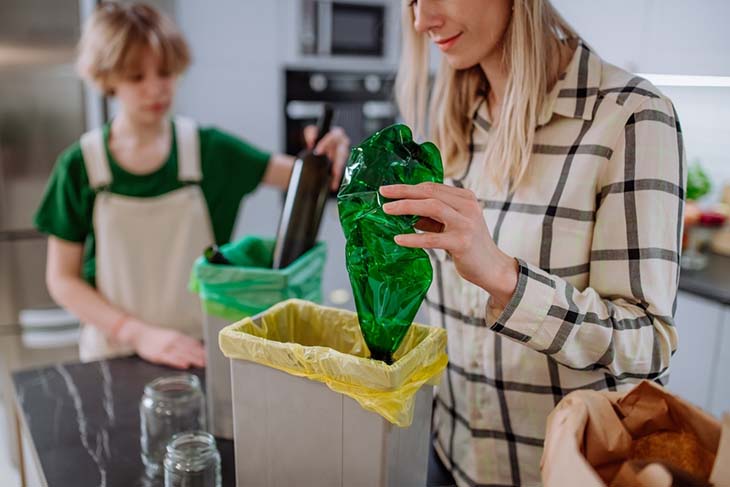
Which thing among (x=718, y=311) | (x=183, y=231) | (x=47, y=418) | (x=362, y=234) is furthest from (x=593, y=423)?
(x=718, y=311)

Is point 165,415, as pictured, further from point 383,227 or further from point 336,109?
point 336,109

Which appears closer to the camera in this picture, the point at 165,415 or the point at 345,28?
the point at 165,415

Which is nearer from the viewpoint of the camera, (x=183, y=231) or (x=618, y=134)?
(x=618, y=134)

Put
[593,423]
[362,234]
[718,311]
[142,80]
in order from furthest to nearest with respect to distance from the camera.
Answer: [718,311], [142,80], [362,234], [593,423]

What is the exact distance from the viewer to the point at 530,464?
3.04ft

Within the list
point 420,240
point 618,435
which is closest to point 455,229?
point 420,240

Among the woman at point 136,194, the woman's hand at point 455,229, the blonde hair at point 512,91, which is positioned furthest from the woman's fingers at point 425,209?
the woman at point 136,194

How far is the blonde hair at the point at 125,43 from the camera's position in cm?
150

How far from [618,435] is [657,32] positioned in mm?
2027

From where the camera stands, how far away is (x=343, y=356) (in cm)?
66

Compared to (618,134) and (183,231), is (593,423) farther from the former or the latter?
(183,231)

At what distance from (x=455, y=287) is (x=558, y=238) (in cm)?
19

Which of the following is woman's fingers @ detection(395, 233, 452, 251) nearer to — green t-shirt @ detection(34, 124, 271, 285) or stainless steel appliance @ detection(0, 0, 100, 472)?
green t-shirt @ detection(34, 124, 271, 285)

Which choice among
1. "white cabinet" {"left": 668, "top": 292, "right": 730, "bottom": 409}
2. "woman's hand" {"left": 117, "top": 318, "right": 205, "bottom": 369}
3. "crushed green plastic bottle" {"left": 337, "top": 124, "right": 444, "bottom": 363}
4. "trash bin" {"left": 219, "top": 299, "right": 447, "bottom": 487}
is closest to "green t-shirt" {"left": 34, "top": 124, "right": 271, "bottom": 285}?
"woman's hand" {"left": 117, "top": 318, "right": 205, "bottom": 369}
